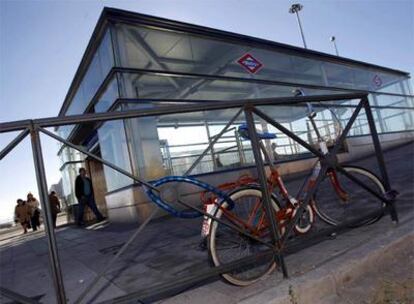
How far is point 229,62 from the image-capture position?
11078mm

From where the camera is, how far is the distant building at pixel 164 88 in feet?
26.9

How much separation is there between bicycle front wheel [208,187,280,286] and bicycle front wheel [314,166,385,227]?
81 cm

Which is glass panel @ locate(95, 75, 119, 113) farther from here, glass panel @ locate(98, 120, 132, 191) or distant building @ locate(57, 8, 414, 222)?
glass panel @ locate(98, 120, 132, 191)

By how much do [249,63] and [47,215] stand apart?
1064 centimetres


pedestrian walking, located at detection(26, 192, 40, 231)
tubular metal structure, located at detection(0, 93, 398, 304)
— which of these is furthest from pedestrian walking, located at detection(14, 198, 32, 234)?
tubular metal structure, located at detection(0, 93, 398, 304)

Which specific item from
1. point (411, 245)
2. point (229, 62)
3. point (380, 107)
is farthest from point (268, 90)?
point (411, 245)

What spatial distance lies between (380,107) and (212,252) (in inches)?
653

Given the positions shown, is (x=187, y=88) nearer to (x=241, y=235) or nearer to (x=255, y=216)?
(x=255, y=216)

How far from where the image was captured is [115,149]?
340 inches

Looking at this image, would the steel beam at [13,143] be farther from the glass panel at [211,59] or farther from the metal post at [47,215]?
the glass panel at [211,59]

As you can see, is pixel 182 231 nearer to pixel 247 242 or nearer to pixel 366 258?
pixel 247 242

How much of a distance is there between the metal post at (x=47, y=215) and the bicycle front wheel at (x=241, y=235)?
109 centimetres

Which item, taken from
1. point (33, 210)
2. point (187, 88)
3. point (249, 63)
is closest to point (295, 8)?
point (249, 63)

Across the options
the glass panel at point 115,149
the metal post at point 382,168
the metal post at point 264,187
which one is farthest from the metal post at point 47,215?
the glass panel at point 115,149
